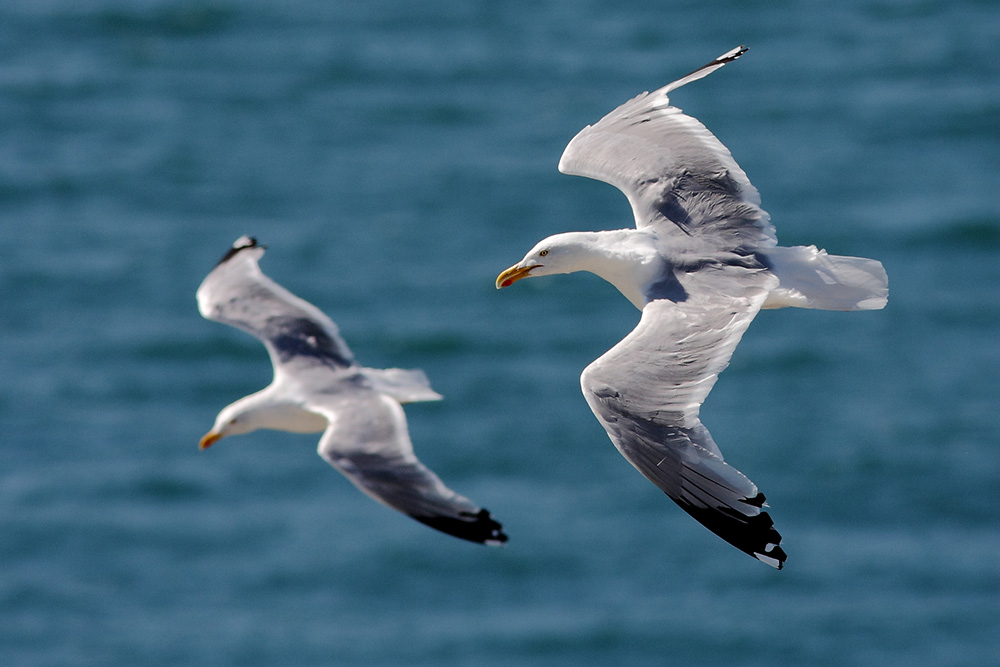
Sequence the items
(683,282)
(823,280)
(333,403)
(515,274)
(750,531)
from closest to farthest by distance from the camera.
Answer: (750,531)
(683,282)
(823,280)
(333,403)
(515,274)

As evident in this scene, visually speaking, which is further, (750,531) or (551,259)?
(551,259)

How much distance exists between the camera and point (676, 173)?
9094mm

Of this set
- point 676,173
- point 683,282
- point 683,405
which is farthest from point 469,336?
point 683,405

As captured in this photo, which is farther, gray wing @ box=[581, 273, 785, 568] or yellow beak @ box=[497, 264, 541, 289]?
yellow beak @ box=[497, 264, 541, 289]

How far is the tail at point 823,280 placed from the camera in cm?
842

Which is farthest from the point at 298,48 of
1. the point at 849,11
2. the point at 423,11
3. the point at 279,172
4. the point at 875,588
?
the point at 875,588

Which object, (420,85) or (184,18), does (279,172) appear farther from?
(184,18)

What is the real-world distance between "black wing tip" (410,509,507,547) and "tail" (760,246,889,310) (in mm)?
2117

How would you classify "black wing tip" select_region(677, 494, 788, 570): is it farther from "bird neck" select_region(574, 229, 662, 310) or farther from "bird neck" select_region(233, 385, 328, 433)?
"bird neck" select_region(233, 385, 328, 433)

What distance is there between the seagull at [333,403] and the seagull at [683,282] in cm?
84

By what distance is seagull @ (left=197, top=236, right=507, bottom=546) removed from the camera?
7.46m

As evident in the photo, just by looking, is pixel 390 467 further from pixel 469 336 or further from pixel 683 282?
pixel 469 336

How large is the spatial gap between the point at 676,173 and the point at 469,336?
28908 millimetres

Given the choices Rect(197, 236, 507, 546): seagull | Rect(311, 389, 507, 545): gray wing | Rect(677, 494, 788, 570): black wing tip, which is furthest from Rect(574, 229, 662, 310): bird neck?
Rect(677, 494, 788, 570): black wing tip
